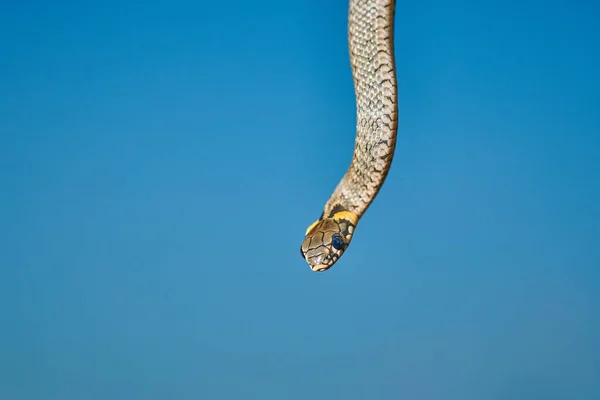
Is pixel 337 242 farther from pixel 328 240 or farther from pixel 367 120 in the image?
pixel 367 120

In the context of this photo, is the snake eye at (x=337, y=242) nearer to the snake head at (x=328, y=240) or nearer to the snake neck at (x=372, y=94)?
the snake head at (x=328, y=240)

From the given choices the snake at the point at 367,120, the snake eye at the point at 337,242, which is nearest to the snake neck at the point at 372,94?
the snake at the point at 367,120

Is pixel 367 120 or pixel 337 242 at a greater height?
pixel 367 120

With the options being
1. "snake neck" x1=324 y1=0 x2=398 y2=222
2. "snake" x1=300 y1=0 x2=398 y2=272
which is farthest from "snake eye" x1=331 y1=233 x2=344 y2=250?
"snake neck" x1=324 y1=0 x2=398 y2=222

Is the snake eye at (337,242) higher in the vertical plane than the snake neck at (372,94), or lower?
lower

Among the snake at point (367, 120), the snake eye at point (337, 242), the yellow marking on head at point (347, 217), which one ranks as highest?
the snake at point (367, 120)

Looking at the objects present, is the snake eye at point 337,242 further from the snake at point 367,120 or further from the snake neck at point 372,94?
the snake neck at point 372,94

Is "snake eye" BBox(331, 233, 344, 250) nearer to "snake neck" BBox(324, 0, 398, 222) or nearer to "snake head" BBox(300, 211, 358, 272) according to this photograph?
"snake head" BBox(300, 211, 358, 272)

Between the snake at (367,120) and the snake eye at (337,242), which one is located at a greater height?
the snake at (367,120)

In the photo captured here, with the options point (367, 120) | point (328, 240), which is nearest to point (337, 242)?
point (328, 240)
